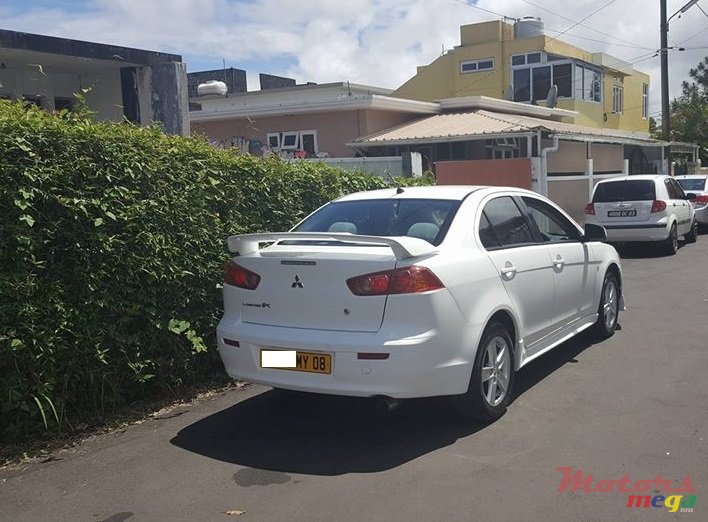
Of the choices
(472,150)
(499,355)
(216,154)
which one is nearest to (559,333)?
(499,355)

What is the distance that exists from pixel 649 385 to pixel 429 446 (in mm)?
2253

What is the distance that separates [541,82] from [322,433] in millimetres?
28278

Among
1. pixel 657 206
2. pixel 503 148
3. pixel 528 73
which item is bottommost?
pixel 657 206

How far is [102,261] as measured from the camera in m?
5.11

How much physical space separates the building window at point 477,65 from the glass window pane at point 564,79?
3916mm

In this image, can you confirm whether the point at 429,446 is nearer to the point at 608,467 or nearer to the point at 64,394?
the point at 608,467

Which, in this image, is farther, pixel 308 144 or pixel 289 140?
pixel 289 140

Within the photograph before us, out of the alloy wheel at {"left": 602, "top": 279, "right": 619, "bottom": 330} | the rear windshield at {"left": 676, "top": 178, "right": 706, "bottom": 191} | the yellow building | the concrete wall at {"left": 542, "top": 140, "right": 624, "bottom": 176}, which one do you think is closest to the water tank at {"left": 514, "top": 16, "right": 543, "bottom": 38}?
the yellow building

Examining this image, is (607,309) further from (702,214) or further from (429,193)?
(702,214)

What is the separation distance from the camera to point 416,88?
34.7m

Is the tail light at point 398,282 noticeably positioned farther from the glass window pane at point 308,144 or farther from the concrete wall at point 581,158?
the glass window pane at point 308,144

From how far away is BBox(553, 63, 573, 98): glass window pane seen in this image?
96.7ft

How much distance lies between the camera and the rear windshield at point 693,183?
64.5 ft

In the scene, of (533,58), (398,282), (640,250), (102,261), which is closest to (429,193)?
(398,282)
